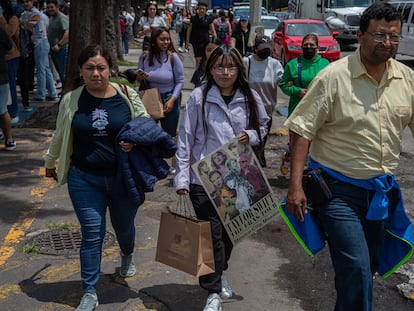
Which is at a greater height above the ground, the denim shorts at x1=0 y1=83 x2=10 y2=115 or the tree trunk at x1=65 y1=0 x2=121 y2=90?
the tree trunk at x1=65 y1=0 x2=121 y2=90

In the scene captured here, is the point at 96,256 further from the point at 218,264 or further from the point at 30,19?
the point at 30,19

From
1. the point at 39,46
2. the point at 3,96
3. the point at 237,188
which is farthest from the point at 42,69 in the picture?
the point at 237,188

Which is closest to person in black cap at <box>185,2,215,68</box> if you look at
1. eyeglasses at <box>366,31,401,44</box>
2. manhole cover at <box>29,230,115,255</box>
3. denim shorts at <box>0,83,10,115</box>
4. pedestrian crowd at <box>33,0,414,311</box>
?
denim shorts at <box>0,83,10,115</box>

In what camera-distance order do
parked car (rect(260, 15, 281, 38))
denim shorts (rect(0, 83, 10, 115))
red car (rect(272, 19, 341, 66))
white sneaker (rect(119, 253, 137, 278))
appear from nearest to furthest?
white sneaker (rect(119, 253, 137, 278))
denim shorts (rect(0, 83, 10, 115))
red car (rect(272, 19, 341, 66))
parked car (rect(260, 15, 281, 38))

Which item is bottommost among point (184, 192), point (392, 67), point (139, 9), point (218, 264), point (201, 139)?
point (139, 9)

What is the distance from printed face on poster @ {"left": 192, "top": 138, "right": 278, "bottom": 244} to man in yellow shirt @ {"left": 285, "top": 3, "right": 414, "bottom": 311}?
73 centimetres

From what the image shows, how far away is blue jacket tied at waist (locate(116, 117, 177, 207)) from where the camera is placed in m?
4.15

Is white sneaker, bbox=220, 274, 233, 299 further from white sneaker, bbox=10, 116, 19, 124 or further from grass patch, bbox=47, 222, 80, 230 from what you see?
white sneaker, bbox=10, 116, 19, 124

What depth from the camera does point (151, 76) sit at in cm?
715

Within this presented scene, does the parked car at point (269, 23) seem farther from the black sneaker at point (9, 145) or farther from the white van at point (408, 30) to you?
the black sneaker at point (9, 145)

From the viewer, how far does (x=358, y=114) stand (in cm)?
335

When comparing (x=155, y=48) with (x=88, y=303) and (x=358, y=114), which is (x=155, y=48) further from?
(x=358, y=114)

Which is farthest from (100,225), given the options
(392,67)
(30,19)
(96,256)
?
(30,19)

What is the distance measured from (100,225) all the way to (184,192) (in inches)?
23.5
